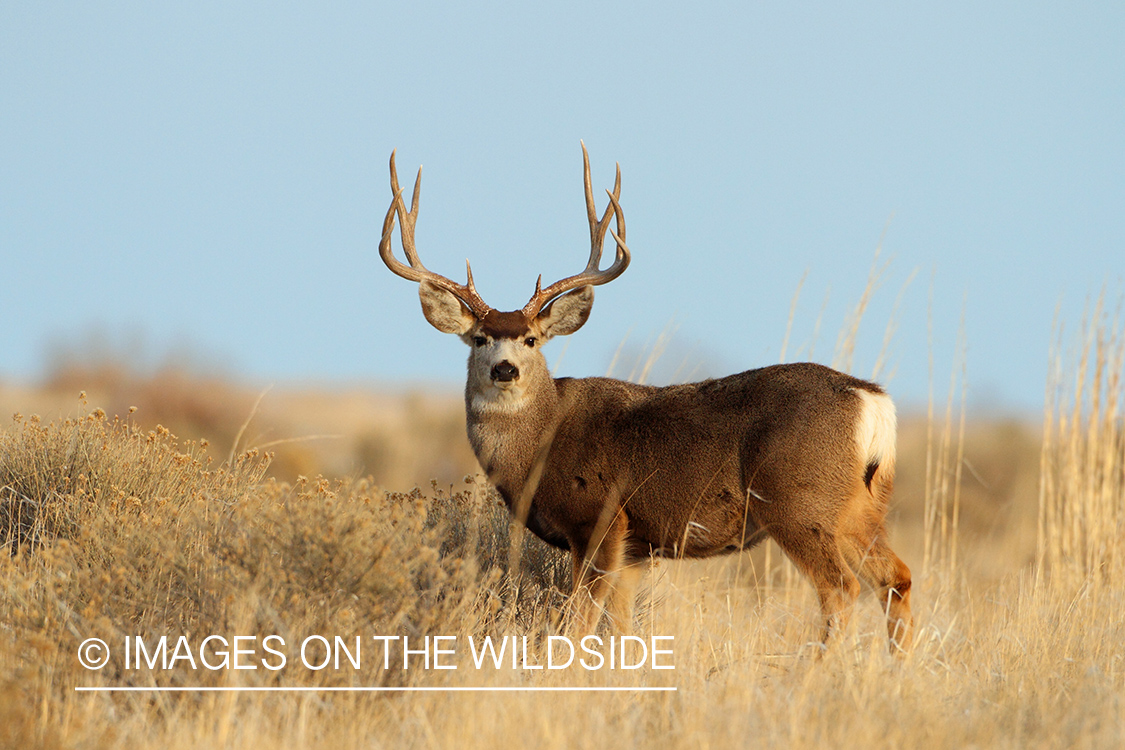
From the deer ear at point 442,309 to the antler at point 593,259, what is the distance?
0.36m

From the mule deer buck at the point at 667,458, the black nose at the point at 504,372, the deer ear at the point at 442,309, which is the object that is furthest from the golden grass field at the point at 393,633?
the deer ear at the point at 442,309

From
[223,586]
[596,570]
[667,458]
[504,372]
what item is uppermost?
[504,372]

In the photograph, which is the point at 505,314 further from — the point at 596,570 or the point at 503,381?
the point at 596,570

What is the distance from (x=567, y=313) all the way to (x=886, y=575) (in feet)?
7.52

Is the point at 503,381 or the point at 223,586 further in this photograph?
the point at 503,381

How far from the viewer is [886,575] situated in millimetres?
5641

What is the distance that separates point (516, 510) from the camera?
5914 millimetres

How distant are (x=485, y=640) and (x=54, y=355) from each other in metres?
23.3

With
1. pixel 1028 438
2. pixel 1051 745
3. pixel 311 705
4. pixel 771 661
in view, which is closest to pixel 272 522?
pixel 311 705

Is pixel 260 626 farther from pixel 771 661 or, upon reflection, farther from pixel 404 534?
pixel 771 661

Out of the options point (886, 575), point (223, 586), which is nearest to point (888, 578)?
point (886, 575)

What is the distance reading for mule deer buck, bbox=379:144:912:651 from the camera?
17.7 ft

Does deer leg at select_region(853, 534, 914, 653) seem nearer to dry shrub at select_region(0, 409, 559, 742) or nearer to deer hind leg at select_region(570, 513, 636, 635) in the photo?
deer hind leg at select_region(570, 513, 636, 635)

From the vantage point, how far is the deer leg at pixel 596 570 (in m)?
5.55
